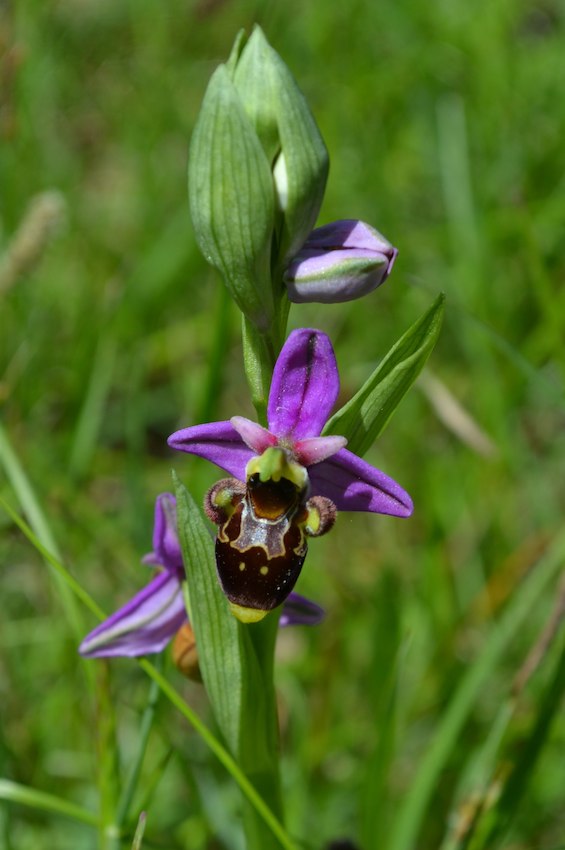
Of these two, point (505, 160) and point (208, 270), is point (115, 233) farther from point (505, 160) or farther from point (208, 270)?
point (505, 160)

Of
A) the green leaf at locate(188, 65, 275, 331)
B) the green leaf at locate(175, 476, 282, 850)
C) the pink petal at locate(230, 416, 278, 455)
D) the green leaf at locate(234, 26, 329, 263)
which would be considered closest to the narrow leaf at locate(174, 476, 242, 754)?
the green leaf at locate(175, 476, 282, 850)

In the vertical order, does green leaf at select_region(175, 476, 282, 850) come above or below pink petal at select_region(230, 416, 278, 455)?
below

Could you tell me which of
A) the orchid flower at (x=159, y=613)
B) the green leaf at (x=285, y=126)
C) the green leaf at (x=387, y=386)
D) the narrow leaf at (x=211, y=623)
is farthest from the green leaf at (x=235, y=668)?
the green leaf at (x=285, y=126)

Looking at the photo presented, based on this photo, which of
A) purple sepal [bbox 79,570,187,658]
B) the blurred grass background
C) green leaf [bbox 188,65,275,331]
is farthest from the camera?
the blurred grass background

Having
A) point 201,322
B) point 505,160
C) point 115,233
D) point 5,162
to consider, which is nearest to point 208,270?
point 201,322

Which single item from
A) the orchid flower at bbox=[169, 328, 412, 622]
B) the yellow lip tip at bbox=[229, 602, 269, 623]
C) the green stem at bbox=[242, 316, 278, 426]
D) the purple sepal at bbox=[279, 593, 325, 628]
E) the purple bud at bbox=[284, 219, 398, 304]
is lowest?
the purple sepal at bbox=[279, 593, 325, 628]

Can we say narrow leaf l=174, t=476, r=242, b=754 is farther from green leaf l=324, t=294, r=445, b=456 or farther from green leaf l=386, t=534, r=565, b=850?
green leaf l=386, t=534, r=565, b=850
